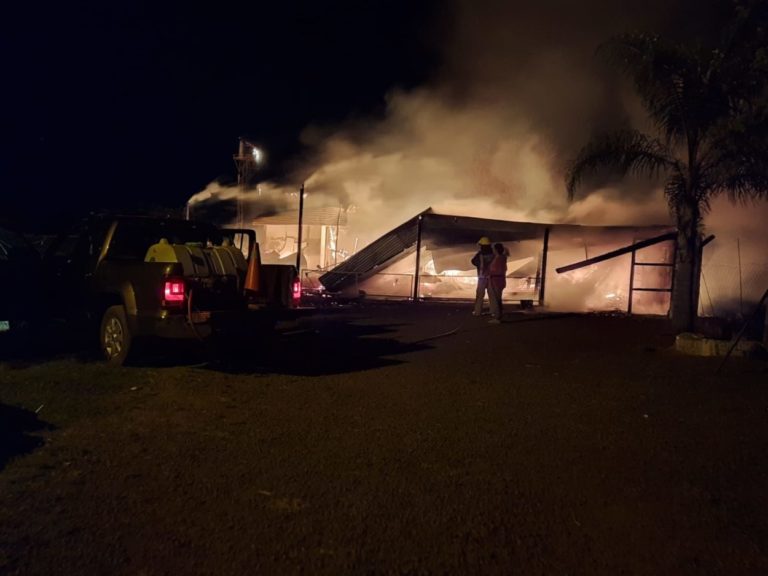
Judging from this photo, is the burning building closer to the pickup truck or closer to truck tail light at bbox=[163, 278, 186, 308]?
the pickup truck

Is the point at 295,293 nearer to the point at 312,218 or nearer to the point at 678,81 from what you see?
the point at 678,81

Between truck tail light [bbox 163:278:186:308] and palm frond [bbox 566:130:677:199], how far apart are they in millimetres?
8030

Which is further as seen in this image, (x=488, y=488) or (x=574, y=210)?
(x=574, y=210)

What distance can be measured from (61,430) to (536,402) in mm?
4343

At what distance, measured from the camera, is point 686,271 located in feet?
36.9

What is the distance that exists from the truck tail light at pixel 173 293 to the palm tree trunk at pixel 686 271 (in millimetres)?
8334

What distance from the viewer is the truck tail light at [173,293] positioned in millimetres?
6969

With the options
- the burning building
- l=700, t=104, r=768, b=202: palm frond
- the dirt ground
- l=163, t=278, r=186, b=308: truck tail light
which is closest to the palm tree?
l=700, t=104, r=768, b=202: palm frond

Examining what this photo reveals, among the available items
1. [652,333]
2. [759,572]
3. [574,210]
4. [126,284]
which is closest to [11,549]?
[759,572]

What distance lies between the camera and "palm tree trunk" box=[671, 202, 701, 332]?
11.2m

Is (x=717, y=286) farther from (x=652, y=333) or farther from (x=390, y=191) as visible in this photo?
(x=390, y=191)

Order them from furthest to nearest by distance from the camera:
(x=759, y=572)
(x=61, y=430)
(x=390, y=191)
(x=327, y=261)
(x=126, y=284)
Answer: (x=327, y=261) < (x=390, y=191) < (x=126, y=284) < (x=61, y=430) < (x=759, y=572)

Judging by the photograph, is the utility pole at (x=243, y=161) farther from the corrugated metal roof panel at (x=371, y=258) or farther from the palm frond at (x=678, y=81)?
the palm frond at (x=678, y=81)

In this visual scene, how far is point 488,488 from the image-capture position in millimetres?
4266
